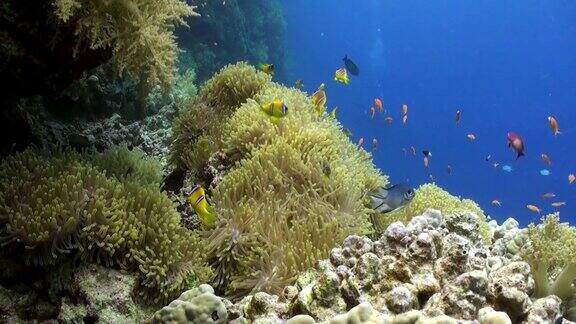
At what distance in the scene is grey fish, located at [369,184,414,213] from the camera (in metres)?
4.11

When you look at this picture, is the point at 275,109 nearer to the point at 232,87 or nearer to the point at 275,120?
the point at 275,120

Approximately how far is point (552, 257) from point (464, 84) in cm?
8648

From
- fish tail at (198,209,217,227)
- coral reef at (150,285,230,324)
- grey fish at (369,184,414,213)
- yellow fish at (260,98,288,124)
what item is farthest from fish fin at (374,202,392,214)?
coral reef at (150,285,230,324)

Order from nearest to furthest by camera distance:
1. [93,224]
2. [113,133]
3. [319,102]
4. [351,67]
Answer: [93,224] < [319,102] < [113,133] < [351,67]

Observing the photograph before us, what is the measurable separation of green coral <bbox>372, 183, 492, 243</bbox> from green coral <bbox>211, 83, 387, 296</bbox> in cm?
39

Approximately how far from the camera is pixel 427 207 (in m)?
4.85

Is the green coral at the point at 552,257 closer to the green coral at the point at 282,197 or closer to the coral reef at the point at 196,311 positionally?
the green coral at the point at 282,197

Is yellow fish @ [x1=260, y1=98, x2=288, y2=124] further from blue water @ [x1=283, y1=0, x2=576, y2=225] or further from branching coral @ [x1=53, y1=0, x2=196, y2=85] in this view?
blue water @ [x1=283, y1=0, x2=576, y2=225]

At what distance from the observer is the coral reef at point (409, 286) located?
2416 millimetres

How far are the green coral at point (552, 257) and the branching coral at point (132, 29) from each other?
3319 millimetres

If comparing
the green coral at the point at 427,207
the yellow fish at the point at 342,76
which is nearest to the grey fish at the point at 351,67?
the yellow fish at the point at 342,76

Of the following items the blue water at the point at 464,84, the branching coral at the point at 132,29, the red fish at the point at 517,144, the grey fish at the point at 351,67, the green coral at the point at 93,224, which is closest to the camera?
the green coral at the point at 93,224

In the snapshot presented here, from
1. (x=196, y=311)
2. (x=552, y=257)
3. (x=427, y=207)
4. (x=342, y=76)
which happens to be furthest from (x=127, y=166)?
(x=342, y=76)

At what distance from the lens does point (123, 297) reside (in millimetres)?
3145
